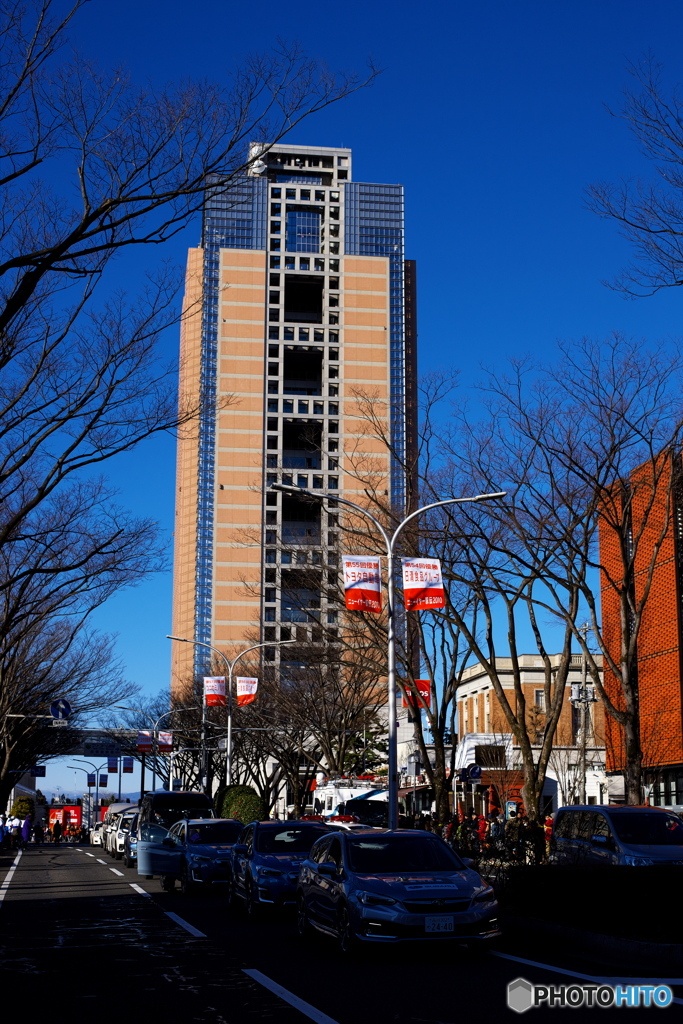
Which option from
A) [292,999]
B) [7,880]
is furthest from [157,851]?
[292,999]

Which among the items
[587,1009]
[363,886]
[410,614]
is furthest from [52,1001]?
[410,614]

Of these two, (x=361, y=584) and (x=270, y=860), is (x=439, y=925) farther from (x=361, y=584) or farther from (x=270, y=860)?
(x=361, y=584)

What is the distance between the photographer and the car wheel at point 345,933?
481 inches

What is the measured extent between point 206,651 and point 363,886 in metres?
99.6

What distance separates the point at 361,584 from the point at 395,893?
11.2m

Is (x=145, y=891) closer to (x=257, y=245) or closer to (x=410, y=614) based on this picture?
(x=410, y=614)

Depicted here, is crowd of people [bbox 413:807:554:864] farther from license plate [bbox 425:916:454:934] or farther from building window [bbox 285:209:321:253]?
building window [bbox 285:209:321:253]

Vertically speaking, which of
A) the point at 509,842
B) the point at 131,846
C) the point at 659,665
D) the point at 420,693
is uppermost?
the point at 659,665

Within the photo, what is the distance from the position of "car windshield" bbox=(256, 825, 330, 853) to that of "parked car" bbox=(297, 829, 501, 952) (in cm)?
491

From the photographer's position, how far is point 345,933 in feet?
40.6

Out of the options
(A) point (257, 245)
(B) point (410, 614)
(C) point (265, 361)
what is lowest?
(B) point (410, 614)

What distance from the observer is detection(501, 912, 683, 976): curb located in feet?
37.2

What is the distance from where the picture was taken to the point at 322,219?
121438 mm

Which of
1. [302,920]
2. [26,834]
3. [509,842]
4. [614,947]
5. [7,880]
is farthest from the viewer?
[26,834]
